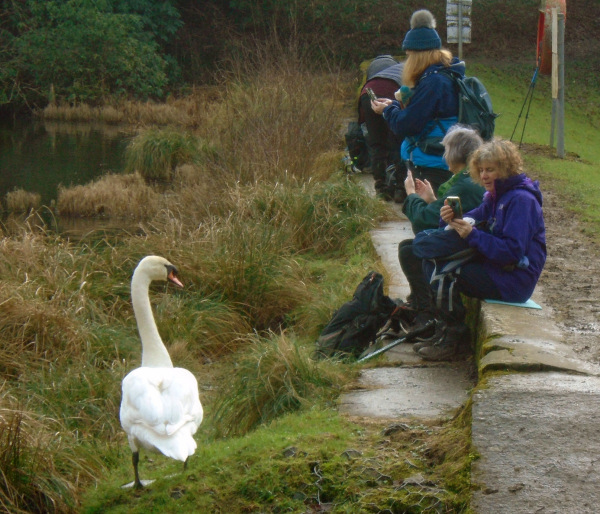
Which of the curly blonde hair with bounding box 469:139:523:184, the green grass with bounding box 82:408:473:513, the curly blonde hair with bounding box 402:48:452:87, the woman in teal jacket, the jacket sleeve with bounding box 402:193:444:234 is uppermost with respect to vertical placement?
the curly blonde hair with bounding box 402:48:452:87

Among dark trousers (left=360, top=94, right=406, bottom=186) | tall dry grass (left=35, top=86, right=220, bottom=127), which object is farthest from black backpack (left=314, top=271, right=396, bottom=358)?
tall dry grass (left=35, top=86, right=220, bottom=127)

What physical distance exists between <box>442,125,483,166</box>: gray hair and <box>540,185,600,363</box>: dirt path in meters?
1.17

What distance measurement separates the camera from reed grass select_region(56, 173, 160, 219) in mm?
15008

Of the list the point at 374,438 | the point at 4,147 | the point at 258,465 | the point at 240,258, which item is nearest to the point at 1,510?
the point at 258,465

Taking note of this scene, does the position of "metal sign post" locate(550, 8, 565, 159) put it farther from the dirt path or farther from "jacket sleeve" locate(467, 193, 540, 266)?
"jacket sleeve" locate(467, 193, 540, 266)

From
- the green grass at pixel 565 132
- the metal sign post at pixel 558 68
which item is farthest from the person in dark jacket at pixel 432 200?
the metal sign post at pixel 558 68

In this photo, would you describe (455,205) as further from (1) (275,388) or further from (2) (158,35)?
(2) (158,35)

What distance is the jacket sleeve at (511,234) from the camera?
5391mm

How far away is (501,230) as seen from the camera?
549cm

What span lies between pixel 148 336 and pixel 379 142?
5.52 meters

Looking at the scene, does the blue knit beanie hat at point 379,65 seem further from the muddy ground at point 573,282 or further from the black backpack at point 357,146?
the muddy ground at point 573,282

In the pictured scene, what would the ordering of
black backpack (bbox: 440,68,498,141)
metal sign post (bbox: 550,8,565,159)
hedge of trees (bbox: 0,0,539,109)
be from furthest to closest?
hedge of trees (bbox: 0,0,539,109) < metal sign post (bbox: 550,8,565,159) < black backpack (bbox: 440,68,498,141)

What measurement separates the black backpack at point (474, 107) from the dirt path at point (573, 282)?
1.22 metres

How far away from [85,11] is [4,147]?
7363 millimetres
